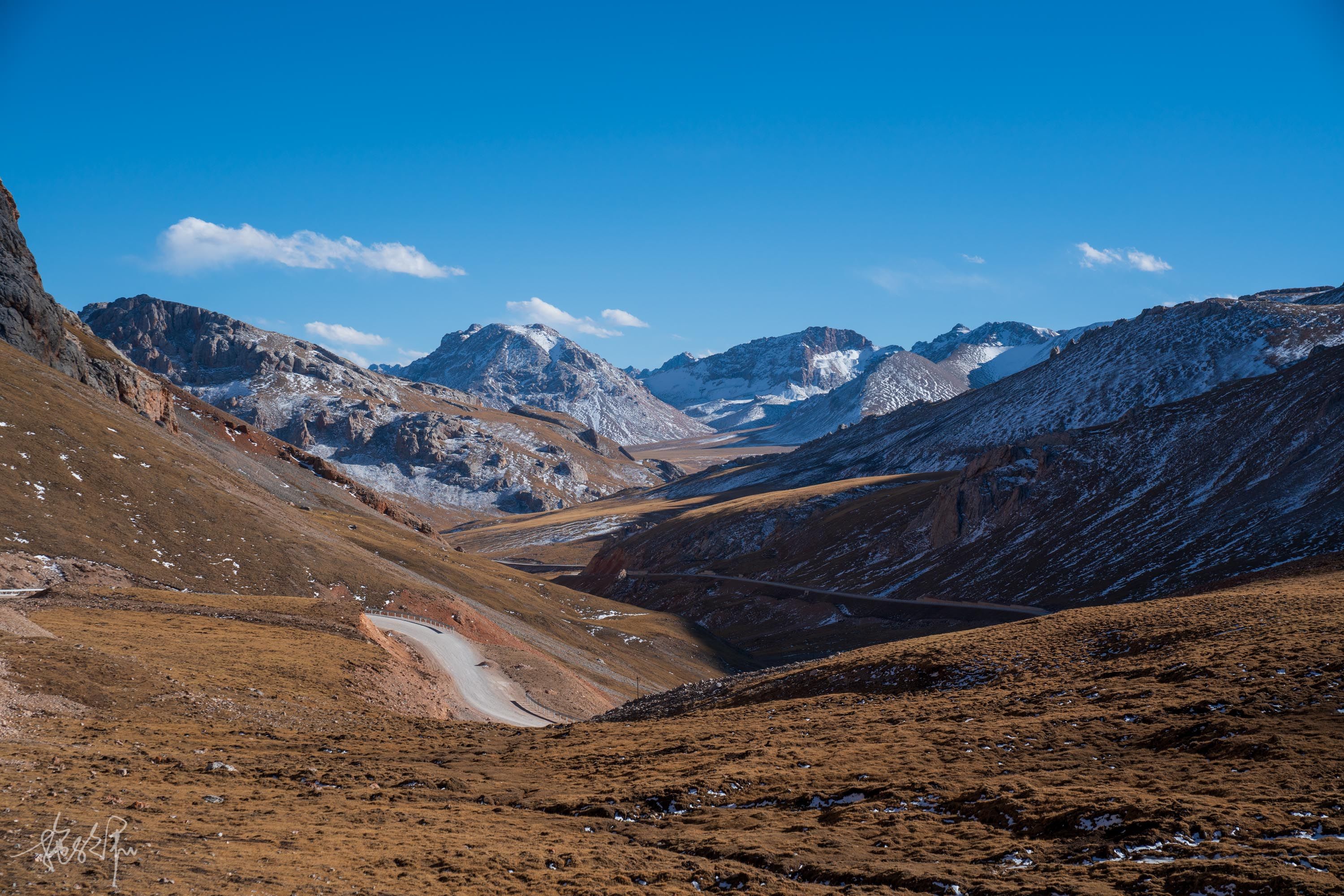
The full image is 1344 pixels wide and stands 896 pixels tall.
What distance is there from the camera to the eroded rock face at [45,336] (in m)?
99.4

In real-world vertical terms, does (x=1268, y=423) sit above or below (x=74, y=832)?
above

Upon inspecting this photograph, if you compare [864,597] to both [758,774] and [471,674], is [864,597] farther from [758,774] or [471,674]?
[758,774]

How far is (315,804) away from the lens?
26062mm

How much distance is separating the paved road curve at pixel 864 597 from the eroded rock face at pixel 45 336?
101 metres

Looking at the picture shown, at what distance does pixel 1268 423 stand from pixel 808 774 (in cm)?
14643

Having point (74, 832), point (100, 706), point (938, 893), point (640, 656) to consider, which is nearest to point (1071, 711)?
point (938, 893)

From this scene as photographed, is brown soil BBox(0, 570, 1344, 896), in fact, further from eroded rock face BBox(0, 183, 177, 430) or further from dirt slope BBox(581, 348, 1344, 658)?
dirt slope BBox(581, 348, 1344, 658)

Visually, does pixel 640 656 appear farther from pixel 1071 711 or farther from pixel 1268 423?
pixel 1268 423

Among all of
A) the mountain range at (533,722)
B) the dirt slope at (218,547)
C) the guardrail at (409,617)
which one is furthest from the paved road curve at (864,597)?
the guardrail at (409,617)

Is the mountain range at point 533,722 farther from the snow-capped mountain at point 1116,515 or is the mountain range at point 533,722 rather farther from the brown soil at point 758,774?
the snow-capped mountain at point 1116,515
